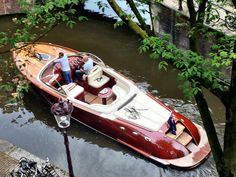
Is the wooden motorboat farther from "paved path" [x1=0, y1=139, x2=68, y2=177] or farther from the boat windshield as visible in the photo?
"paved path" [x1=0, y1=139, x2=68, y2=177]

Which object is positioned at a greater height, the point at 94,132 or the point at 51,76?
the point at 51,76

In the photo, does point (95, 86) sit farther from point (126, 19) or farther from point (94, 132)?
point (126, 19)

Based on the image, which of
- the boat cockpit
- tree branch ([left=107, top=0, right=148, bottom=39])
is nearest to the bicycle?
the boat cockpit

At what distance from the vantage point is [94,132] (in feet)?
39.3

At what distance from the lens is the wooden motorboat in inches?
416

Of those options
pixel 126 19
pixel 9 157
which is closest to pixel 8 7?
pixel 9 157

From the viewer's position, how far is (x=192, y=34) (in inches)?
234

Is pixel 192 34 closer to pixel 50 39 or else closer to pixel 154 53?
pixel 154 53

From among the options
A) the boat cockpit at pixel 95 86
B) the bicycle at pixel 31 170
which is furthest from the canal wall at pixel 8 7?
the bicycle at pixel 31 170

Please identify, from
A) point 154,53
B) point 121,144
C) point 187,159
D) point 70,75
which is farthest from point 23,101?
point 154,53

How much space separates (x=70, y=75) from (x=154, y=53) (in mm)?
7112

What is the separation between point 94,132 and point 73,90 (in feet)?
4.45

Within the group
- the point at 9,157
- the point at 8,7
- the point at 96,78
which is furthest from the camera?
the point at 8,7

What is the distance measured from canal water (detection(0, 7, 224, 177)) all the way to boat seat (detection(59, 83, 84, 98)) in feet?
3.29
